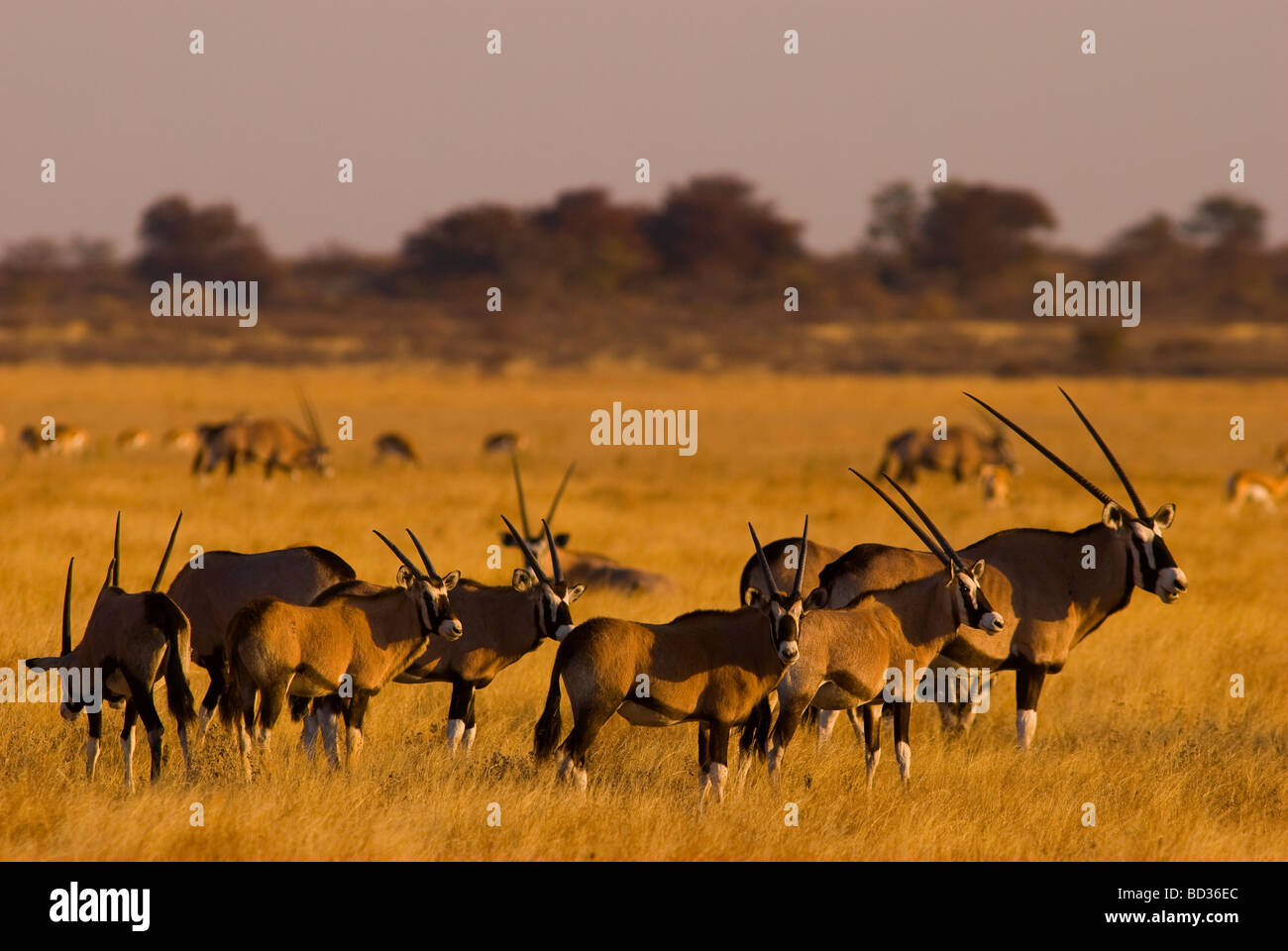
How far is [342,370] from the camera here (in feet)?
193

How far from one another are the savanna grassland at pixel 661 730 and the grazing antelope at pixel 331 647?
1.00ft

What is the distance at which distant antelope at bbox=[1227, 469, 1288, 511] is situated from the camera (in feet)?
70.9

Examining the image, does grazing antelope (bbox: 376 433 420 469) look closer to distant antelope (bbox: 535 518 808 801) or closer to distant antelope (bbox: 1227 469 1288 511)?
distant antelope (bbox: 1227 469 1288 511)

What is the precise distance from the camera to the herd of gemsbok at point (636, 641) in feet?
25.0

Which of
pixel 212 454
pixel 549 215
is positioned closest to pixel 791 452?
pixel 212 454

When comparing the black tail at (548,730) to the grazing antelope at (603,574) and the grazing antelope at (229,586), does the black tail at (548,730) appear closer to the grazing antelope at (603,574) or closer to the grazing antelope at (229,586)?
the grazing antelope at (229,586)

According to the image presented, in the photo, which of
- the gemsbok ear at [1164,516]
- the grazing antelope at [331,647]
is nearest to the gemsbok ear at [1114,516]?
the gemsbok ear at [1164,516]

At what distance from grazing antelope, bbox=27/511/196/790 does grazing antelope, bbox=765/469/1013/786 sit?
2.85 meters

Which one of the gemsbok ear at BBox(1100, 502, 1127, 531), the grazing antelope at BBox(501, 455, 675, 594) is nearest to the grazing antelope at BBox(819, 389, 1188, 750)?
the gemsbok ear at BBox(1100, 502, 1127, 531)

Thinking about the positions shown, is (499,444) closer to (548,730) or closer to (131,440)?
(131,440)

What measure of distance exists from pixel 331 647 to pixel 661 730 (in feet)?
7.51

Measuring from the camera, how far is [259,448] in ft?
77.0

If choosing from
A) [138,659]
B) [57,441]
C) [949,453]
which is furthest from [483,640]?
[57,441]

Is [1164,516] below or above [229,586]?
above
